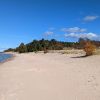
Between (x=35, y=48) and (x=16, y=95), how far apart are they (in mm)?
124799

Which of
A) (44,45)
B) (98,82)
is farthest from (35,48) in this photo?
(98,82)

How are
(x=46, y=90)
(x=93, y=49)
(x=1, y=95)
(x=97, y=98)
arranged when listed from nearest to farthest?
(x=97, y=98), (x=1, y=95), (x=46, y=90), (x=93, y=49)

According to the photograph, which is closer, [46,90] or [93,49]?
[46,90]

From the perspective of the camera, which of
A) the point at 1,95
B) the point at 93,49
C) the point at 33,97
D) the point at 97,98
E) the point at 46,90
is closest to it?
the point at 97,98

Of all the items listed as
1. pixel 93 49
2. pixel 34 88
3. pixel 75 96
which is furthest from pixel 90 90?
pixel 93 49

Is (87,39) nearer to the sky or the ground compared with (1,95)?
nearer to the sky

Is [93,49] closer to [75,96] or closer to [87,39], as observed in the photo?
[87,39]

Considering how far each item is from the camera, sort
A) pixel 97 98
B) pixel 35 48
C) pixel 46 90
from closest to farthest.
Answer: pixel 97 98 < pixel 46 90 < pixel 35 48

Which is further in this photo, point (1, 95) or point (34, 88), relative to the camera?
point (34, 88)

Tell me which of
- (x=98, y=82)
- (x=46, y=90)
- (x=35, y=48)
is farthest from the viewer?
(x=35, y=48)

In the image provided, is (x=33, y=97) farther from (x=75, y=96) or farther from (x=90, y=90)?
(x=90, y=90)

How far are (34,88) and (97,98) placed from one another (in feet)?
12.3

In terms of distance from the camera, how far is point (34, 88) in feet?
38.8

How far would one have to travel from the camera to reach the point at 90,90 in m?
10.5
